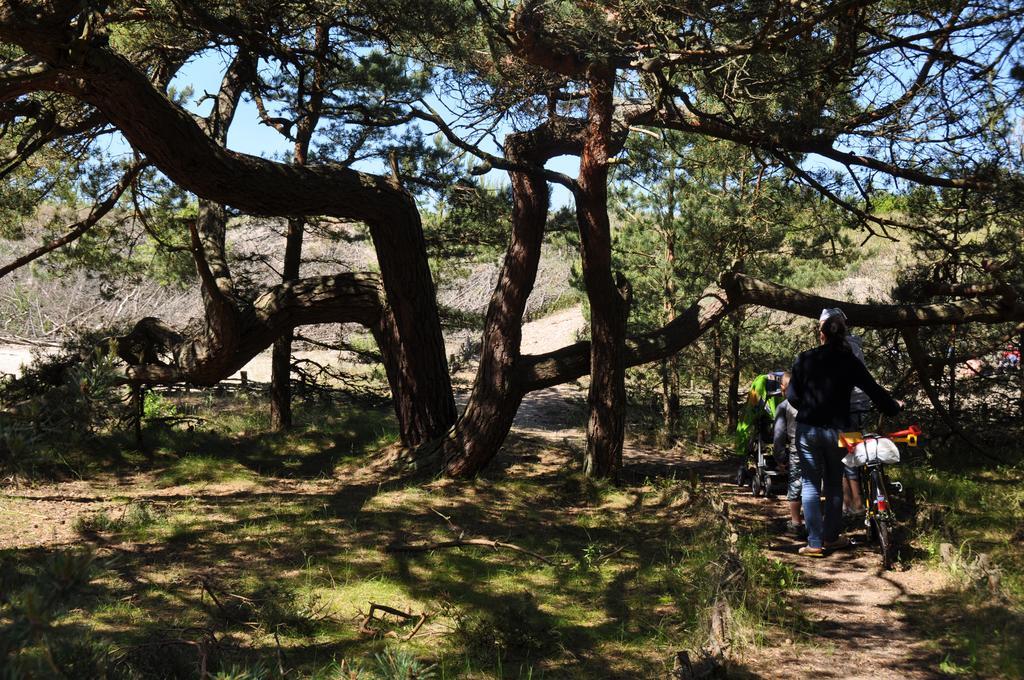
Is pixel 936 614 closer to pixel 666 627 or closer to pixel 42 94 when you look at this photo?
pixel 666 627

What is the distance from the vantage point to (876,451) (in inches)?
243

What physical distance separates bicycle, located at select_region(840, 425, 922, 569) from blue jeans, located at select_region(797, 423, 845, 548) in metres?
0.12

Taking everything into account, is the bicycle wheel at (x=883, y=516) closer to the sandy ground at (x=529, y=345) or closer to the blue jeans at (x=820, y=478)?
the blue jeans at (x=820, y=478)

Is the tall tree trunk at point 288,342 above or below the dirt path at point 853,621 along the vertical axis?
above

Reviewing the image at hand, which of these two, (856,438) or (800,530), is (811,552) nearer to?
(800,530)

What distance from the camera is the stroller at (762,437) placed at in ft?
27.1

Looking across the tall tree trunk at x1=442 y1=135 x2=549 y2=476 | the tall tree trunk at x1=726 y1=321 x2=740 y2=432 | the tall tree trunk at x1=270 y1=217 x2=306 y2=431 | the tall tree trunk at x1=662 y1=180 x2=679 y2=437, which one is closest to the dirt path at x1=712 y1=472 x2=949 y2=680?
the tall tree trunk at x1=442 y1=135 x2=549 y2=476

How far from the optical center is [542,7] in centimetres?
778

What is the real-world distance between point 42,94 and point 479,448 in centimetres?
619

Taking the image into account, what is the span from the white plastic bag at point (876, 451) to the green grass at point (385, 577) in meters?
1.02

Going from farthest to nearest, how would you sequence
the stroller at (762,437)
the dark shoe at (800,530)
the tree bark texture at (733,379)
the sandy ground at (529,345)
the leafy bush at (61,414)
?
1. the sandy ground at (529,345)
2. the tree bark texture at (733,379)
3. the stroller at (762,437)
4. the dark shoe at (800,530)
5. the leafy bush at (61,414)

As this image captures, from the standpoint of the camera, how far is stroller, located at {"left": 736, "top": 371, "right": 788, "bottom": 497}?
8273 millimetres

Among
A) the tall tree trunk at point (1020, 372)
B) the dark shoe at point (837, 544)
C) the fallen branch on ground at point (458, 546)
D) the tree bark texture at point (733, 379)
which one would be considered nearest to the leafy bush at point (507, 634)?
the fallen branch on ground at point (458, 546)

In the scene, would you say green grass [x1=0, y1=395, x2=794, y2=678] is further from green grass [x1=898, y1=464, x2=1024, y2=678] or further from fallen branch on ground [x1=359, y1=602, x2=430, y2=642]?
green grass [x1=898, y1=464, x2=1024, y2=678]
